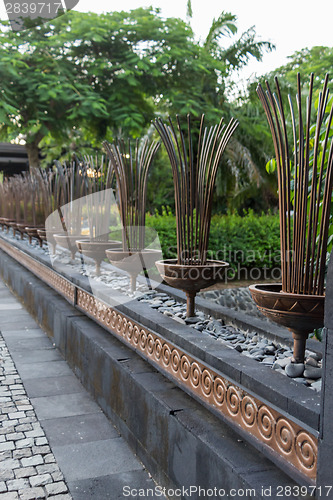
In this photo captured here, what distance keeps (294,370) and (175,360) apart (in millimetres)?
669

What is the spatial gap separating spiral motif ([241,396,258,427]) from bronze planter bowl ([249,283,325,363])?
1.43ft

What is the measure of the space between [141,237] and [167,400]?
2.13 m

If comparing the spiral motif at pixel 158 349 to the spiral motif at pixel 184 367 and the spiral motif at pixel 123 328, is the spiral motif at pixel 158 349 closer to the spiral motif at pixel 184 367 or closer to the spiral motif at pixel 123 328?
the spiral motif at pixel 184 367

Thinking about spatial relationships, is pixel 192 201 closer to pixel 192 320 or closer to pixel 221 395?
pixel 192 320

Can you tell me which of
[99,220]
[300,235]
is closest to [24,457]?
[300,235]

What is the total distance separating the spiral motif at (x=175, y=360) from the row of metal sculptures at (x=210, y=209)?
56 centimetres

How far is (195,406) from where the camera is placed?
2398 mm

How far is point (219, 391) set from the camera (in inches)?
86.4

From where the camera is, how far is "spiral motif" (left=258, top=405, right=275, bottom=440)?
5.98 ft

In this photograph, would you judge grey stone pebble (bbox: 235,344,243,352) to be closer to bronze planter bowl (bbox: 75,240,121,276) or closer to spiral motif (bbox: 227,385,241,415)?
spiral motif (bbox: 227,385,241,415)

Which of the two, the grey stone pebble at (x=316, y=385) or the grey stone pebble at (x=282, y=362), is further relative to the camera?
the grey stone pebble at (x=282, y=362)

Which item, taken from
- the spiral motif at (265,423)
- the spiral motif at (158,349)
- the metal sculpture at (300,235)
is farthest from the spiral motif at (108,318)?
the spiral motif at (265,423)

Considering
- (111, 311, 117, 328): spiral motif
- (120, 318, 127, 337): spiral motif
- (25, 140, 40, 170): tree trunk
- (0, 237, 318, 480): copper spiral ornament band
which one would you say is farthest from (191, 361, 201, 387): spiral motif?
(25, 140, 40, 170): tree trunk

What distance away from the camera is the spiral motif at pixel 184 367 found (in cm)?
250
